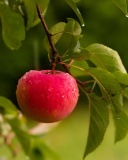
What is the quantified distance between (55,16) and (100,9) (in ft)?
2.33

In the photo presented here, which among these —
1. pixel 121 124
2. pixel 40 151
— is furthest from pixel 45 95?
pixel 40 151

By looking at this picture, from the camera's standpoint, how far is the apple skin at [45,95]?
0.64 meters

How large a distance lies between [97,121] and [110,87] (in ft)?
0.34

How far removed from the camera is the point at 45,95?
636 mm

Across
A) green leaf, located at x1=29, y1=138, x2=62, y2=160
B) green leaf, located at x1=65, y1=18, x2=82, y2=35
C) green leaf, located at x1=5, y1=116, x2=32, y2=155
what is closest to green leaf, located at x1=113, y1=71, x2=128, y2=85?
green leaf, located at x1=65, y1=18, x2=82, y2=35

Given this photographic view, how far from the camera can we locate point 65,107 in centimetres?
66

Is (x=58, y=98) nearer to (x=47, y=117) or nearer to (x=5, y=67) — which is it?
(x=47, y=117)

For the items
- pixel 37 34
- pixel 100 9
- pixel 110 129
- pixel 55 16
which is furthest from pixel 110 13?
pixel 110 129

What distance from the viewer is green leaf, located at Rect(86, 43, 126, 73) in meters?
0.73

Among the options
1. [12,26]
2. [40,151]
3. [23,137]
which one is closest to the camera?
[12,26]

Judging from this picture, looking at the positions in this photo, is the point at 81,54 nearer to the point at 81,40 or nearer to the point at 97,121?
the point at 97,121

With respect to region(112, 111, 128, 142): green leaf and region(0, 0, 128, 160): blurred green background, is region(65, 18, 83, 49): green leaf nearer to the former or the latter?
region(112, 111, 128, 142): green leaf

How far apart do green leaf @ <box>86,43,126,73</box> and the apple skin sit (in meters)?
0.11

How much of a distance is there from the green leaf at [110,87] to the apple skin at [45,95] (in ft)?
0.20
